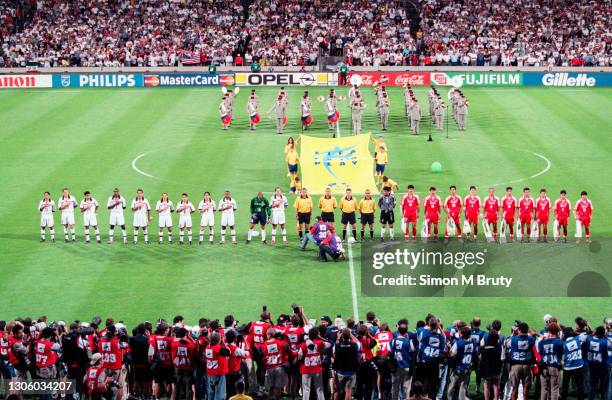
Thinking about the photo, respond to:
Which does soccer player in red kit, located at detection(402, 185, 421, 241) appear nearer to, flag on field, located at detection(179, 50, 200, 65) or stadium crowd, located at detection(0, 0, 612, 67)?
stadium crowd, located at detection(0, 0, 612, 67)

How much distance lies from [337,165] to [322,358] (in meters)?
16.4

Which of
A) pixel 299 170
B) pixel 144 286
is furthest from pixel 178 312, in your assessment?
pixel 299 170

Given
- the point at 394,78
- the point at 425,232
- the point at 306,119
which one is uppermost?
the point at 394,78

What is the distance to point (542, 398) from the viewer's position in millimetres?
18016

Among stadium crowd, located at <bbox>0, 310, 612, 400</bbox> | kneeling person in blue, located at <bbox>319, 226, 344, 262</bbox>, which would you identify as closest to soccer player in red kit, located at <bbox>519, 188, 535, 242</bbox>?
kneeling person in blue, located at <bbox>319, 226, 344, 262</bbox>

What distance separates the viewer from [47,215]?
28.1m

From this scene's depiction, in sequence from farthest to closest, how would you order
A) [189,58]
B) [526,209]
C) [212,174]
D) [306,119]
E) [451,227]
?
[189,58], [306,119], [212,174], [451,227], [526,209]

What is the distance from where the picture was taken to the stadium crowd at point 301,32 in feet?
198

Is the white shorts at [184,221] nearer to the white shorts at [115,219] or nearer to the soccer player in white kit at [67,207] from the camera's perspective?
the white shorts at [115,219]

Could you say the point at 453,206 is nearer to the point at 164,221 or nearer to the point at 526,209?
the point at 526,209

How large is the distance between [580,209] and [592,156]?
11.8 meters

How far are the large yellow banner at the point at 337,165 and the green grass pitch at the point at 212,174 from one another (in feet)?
5.49

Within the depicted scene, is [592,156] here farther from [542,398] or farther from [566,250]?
[542,398]

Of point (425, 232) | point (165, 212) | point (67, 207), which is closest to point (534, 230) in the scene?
point (425, 232)
